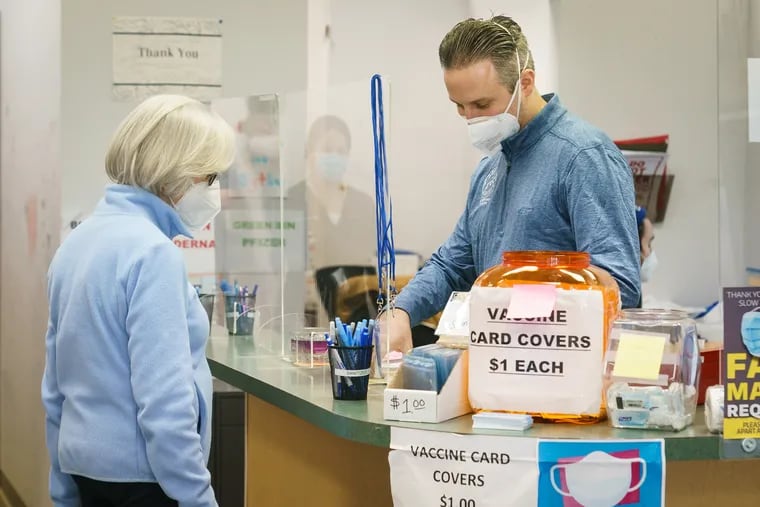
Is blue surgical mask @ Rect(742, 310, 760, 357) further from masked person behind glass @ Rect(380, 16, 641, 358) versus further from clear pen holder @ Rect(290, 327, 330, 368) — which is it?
clear pen holder @ Rect(290, 327, 330, 368)

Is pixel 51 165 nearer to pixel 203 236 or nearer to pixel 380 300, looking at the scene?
pixel 203 236

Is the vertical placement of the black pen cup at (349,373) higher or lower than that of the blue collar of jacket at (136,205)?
lower

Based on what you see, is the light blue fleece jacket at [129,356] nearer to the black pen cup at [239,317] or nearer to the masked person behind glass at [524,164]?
the masked person behind glass at [524,164]

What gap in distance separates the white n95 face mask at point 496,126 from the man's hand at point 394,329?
43 centimetres

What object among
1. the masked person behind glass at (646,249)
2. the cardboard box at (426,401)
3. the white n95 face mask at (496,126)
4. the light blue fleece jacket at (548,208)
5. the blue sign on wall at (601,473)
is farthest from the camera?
the masked person behind glass at (646,249)

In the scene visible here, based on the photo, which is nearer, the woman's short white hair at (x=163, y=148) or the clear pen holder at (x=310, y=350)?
the woman's short white hair at (x=163, y=148)

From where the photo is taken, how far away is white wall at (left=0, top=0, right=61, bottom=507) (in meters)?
4.38

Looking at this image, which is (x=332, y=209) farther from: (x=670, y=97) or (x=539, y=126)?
(x=539, y=126)

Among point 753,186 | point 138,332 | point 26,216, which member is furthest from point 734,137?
point 26,216

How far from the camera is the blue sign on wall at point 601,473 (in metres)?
1.55

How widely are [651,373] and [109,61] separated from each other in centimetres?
343

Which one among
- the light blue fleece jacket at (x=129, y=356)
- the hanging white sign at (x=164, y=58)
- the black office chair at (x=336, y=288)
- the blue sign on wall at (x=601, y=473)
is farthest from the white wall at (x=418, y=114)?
the blue sign on wall at (x=601, y=473)

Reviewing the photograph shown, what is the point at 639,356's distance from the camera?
1607 millimetres

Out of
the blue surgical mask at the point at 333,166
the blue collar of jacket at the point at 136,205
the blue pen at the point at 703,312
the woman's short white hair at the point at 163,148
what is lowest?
the blue pen at the point at 703,312
